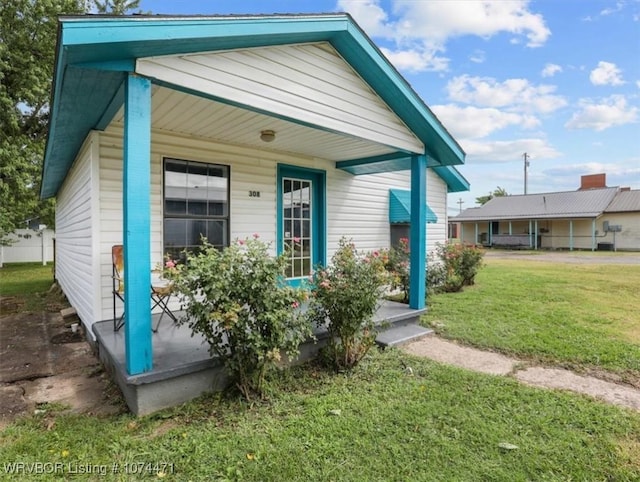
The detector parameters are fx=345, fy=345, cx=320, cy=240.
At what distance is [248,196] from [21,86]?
1197 centimetres

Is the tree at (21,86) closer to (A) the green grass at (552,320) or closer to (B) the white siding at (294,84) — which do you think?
(B) the white siding at (294,84)

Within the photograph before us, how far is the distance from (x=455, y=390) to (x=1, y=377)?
459 cm

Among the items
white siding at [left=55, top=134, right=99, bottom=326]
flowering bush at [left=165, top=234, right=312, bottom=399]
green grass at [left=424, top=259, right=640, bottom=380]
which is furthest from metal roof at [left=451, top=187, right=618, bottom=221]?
white siding at [left=55, top=134, right=99, bottom=326]

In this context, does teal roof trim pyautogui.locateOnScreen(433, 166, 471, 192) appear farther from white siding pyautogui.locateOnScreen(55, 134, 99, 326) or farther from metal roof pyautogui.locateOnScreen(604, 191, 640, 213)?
metal roof pyautogui.locateOnScreen(604, 191, 640, 213)

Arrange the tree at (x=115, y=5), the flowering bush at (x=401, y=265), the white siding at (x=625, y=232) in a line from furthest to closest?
the white siding at (x=625, y=232), the tree at (x=115, y=5), the flowering bush at (x=401, y=265)

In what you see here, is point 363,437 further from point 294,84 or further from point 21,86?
point 21,86

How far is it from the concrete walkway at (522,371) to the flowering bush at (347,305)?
96cm

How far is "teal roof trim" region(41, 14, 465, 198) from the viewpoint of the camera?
2.39m

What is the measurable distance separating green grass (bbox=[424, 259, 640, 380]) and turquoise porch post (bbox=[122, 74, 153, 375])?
3.89 meters

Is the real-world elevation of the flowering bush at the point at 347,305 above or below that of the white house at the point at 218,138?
below

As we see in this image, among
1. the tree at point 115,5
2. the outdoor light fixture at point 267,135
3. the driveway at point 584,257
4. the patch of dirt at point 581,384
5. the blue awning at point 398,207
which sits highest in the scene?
the tree at point 115,5

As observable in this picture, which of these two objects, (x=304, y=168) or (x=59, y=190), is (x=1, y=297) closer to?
(x=59, y=190)

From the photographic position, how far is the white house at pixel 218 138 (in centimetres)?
263

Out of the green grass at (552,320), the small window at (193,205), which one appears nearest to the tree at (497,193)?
the green grass at (552,320)
